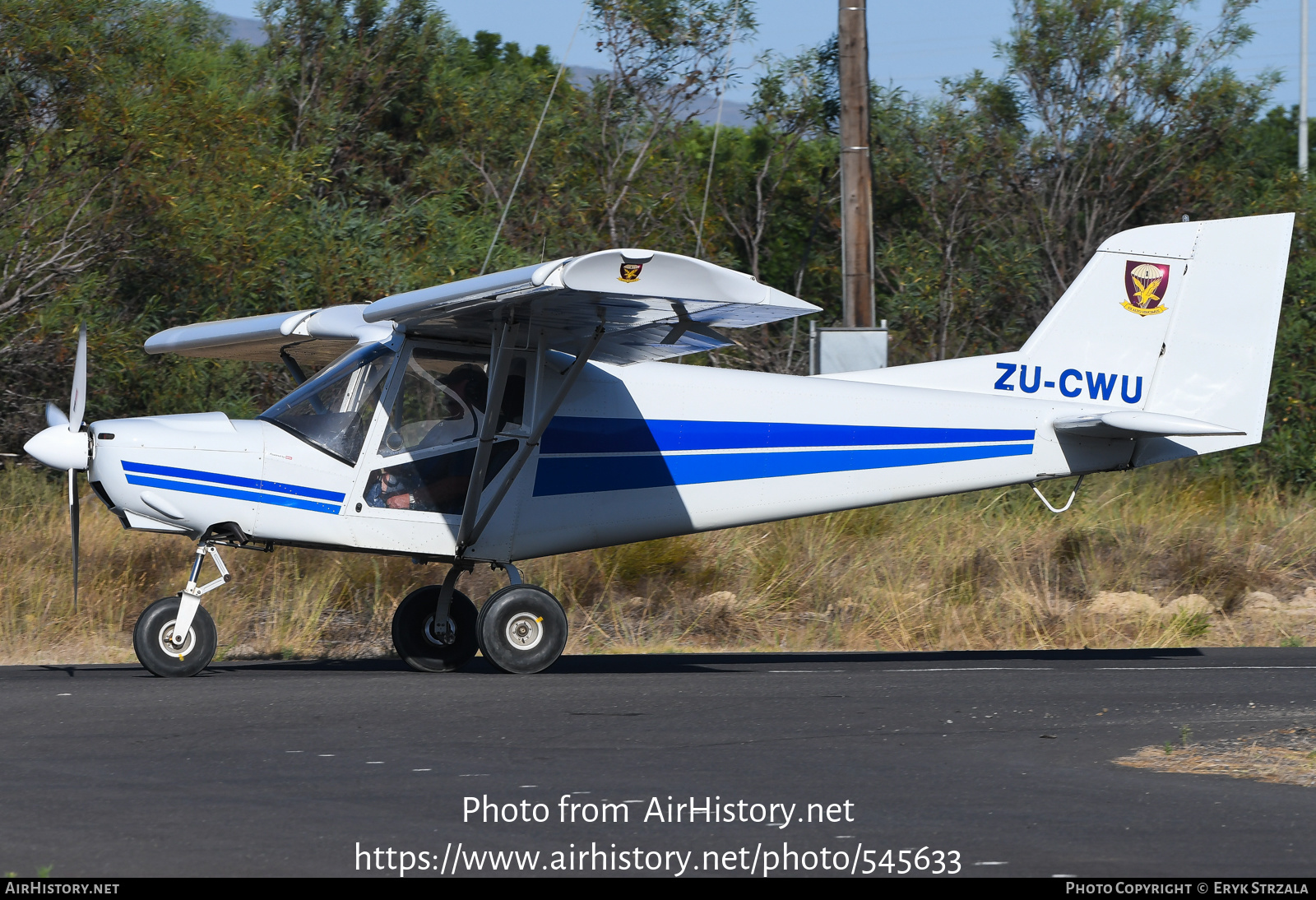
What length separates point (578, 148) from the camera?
64.5ft

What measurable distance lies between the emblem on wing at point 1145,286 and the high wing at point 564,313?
3.09 metres

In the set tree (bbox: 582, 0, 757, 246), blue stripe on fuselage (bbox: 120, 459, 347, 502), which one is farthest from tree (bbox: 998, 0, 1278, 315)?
blue stripe on fuselage (bbox: 120, 459, 347, 502)

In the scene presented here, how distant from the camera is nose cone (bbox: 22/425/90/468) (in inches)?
320

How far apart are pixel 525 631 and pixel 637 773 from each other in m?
3.24

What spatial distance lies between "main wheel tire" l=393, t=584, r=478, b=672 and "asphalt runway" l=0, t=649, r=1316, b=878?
19.9 inches

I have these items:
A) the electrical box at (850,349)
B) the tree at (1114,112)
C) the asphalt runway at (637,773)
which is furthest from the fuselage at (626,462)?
Answer: the tree at (1114,112)

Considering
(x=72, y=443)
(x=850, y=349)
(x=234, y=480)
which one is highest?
(x=850, y=349)

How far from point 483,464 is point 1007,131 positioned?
13718 mm

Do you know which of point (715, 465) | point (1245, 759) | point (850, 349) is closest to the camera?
point (1245, 759)

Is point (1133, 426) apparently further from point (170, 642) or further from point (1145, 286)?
point (170, 642)

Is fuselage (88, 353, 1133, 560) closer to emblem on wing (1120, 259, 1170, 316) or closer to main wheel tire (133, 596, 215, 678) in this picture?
main wheel tire (133, 596, 215, 678)

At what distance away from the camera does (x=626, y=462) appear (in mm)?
9352

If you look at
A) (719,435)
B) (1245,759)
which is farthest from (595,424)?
(1245,759)

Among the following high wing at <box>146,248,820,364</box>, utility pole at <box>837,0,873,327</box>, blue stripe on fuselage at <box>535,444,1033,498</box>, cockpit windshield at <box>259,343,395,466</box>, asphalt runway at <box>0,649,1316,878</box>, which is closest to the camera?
asphalt runway at <box>0,649,1316,878</box>
